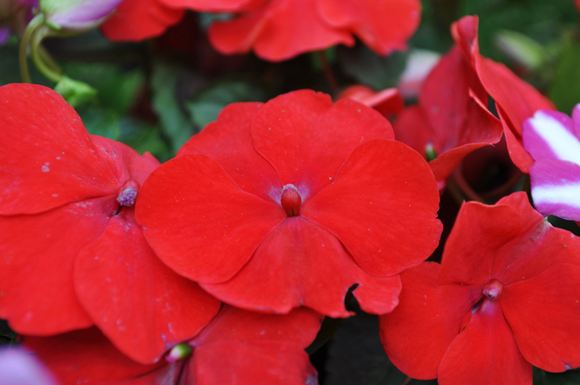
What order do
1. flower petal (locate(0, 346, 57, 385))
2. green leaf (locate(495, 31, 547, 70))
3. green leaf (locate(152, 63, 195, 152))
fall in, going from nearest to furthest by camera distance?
1. flower petal (locate(0, 346, 57, 385))
2. green leaf (locate(152, 63, 195, 152))
3. green leaf (locate(495, 31, 547, 70))

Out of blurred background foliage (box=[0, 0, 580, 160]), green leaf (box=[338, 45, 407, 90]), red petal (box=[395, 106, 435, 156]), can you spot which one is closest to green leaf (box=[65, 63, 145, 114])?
blurred background foliage (box=[0, 0, 580, 160])

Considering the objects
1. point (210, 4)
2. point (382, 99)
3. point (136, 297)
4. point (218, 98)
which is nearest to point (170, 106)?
point (218, 98)

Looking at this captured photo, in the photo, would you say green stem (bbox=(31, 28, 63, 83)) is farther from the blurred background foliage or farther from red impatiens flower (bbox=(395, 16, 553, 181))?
red impatiens flower (bbox=(395, 16, 553, 181))

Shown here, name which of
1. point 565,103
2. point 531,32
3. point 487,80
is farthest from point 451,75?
point 531,32

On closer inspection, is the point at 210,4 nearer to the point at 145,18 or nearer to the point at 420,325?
the point at 145,18

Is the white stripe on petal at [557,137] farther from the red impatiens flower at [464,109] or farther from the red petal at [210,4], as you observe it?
the red petal at [210,4]

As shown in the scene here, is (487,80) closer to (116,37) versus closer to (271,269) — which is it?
(271,269)
